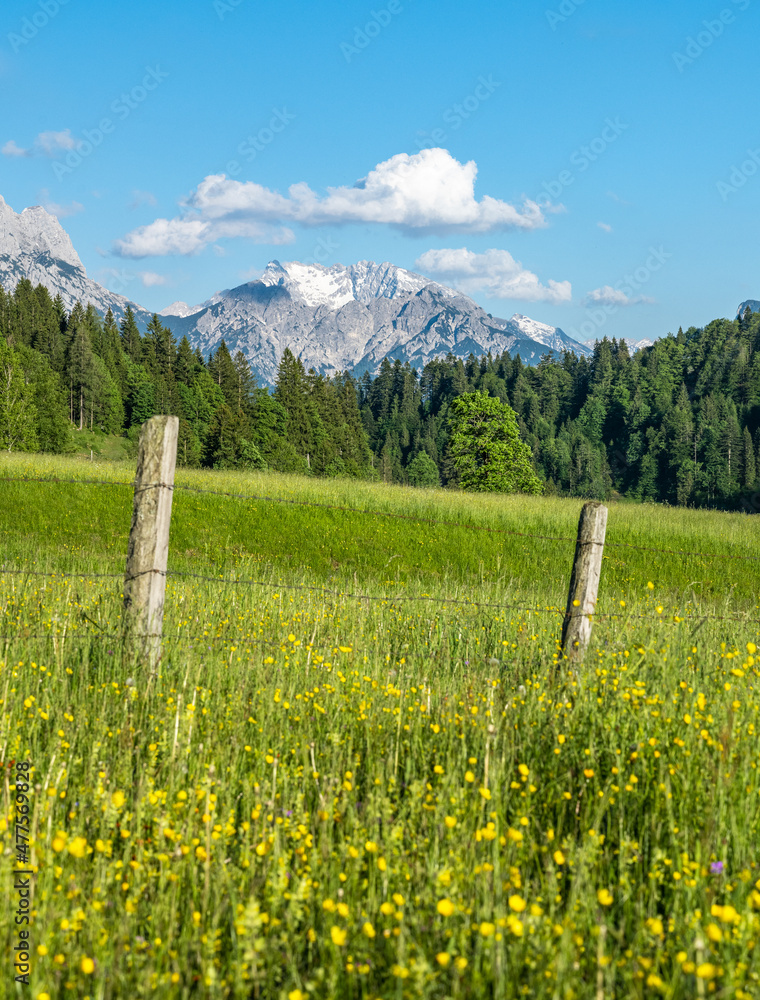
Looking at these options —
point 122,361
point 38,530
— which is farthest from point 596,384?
point 38,530

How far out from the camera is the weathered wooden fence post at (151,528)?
4957 millimetres

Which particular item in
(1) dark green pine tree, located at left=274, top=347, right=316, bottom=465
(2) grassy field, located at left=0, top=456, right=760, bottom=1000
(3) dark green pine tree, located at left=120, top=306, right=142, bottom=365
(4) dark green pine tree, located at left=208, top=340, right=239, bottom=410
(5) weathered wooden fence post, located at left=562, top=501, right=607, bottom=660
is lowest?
(2) grassy field, located at left=0, top=456, right=760, bottom=1000

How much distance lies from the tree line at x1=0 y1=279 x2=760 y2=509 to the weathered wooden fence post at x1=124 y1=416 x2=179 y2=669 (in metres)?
46.9

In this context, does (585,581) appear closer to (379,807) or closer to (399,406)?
(379,807)

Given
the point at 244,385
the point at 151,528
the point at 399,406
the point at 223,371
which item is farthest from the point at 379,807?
the point at 399,406

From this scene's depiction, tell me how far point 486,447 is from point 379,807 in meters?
48.6

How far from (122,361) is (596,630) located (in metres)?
102

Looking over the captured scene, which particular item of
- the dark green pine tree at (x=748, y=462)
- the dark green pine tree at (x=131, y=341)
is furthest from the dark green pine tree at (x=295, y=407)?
the dark green pine tree at (x=748, y=462)

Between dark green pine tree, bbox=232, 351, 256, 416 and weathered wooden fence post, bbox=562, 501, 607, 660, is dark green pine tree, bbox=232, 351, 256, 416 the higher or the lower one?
the higher one

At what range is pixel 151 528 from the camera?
4.98 meters

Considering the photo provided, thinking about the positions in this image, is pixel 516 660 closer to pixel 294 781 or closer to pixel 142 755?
pixel 294 781

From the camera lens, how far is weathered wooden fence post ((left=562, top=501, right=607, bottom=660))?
18.2 feet

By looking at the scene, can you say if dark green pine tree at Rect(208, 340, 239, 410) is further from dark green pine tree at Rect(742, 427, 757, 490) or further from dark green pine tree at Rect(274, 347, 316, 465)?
dark green pine tree at Rect(742, 427, 757, 490)

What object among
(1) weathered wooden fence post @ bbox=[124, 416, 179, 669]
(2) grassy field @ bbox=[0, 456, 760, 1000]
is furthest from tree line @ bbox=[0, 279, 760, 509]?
(1) weathered wooden fence post @ bbox=[124, 416, 179, 669]
